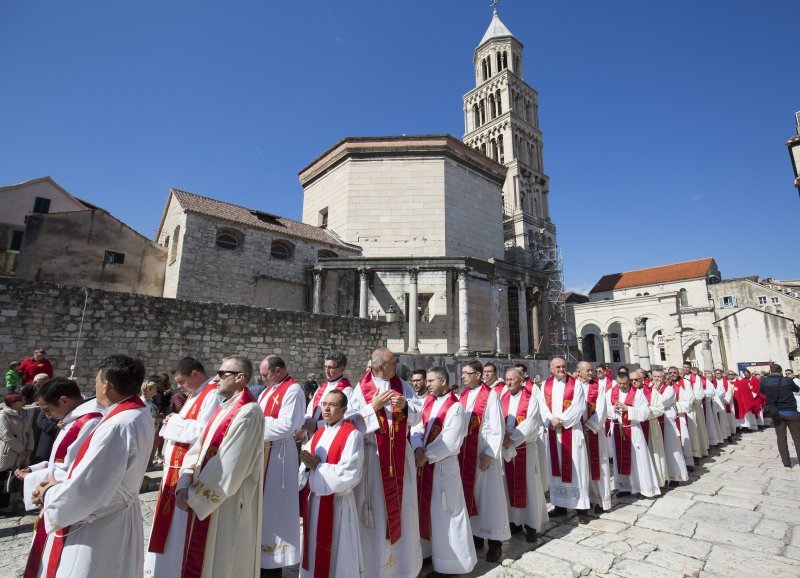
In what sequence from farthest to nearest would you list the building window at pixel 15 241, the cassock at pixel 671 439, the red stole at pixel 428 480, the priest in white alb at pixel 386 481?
the building window at pixel 15 241 < the cassock at pixel 671 439 < the red stole at pixel 428 480 < the priest in white alb at pixel 386 481

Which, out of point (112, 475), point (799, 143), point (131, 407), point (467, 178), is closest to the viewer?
point (112, 475)

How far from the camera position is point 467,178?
25.6 meters

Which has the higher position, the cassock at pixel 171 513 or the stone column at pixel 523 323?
the stone column at pixel 523 323

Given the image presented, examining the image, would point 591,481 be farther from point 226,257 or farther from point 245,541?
point 226,257

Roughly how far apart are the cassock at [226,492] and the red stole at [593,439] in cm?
472

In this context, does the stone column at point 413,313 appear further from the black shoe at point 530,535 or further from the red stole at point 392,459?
the red stole at point 392,459

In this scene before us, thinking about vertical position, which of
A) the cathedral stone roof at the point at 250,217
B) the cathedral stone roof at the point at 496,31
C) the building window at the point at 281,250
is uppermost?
the cathedral stone roof at the point at 496,31

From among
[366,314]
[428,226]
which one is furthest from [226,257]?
[428,226]

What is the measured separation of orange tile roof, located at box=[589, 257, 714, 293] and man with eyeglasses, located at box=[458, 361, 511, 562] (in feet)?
177

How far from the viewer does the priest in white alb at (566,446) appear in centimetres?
556

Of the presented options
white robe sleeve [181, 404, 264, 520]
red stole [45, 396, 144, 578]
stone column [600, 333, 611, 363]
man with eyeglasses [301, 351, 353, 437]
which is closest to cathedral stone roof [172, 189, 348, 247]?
man with eyeglasses [301, 351, 353, 437]

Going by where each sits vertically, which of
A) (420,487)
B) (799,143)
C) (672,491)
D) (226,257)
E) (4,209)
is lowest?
(672,491)

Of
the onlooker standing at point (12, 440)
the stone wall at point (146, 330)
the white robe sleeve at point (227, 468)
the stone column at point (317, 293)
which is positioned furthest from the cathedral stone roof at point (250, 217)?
the white robe sleeve at point (227, 468)

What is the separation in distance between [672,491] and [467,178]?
21293mm
